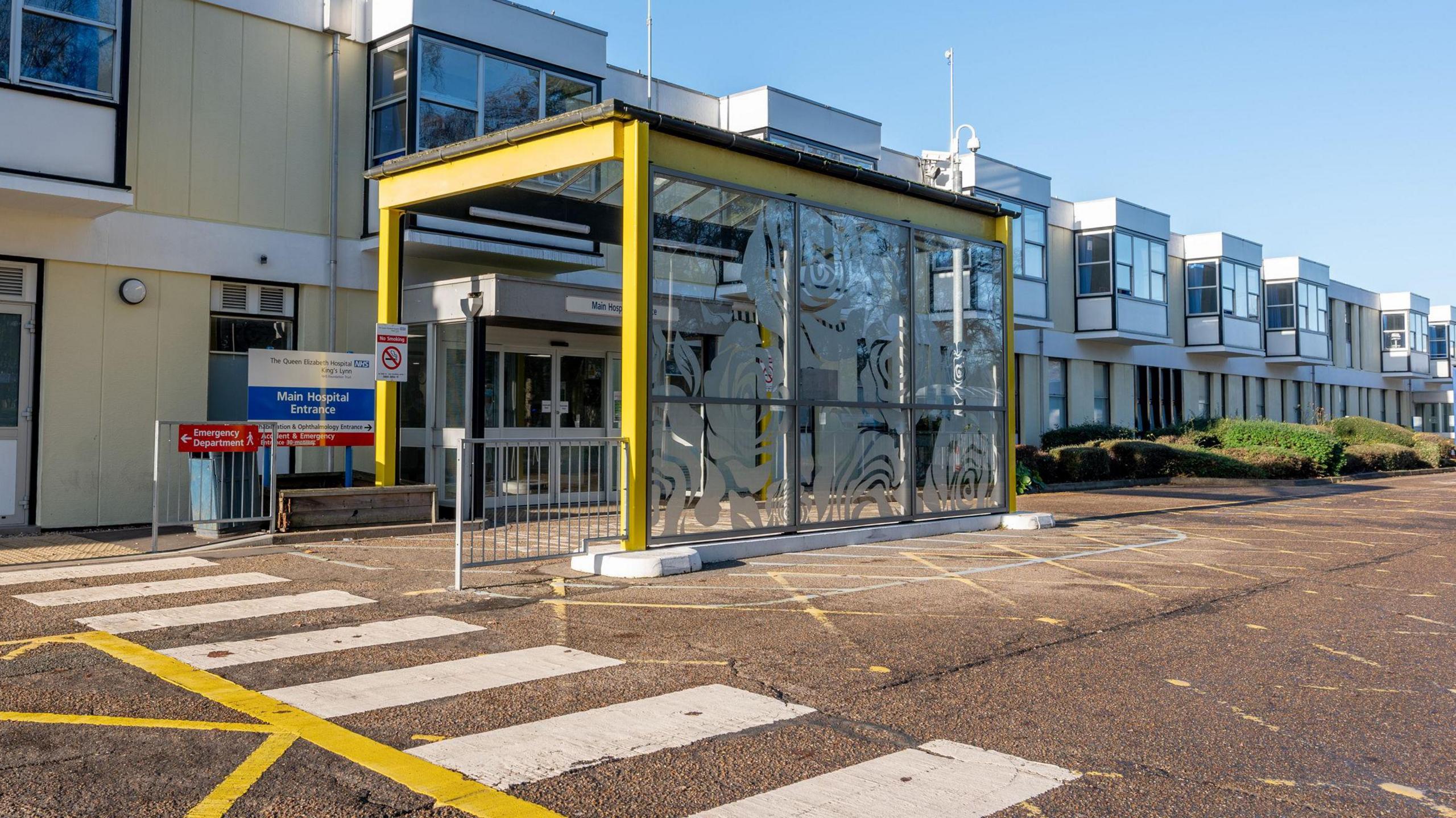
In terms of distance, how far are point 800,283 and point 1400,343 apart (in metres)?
50.1

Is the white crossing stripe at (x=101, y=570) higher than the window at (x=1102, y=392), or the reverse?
the window at (x=1102, y=392)

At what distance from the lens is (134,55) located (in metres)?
14.0

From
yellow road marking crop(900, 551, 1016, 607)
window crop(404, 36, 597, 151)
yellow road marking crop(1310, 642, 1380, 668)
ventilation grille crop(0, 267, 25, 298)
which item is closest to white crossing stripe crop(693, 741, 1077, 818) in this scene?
yellow road marking crop(1310, 642, 1380, 668)

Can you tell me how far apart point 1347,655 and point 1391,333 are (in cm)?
5281

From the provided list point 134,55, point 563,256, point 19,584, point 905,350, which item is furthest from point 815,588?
point 134,55

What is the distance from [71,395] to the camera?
1341 cm

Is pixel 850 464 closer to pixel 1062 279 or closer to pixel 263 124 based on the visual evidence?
pixel 263 124

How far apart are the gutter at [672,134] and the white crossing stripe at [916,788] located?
22.9 feet

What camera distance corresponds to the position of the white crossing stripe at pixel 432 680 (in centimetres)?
541

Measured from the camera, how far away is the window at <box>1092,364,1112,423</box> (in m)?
32.3

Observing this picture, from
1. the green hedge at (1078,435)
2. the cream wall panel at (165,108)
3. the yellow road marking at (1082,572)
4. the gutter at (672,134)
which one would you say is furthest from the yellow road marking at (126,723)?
the green hedge at (1078,435)

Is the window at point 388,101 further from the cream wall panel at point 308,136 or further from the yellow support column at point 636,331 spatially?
the yellow support column at point 636,331

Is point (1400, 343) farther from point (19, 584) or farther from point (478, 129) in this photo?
point (19, 584)

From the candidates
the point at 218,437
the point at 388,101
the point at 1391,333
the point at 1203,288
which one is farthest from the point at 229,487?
the point at 1391,333
